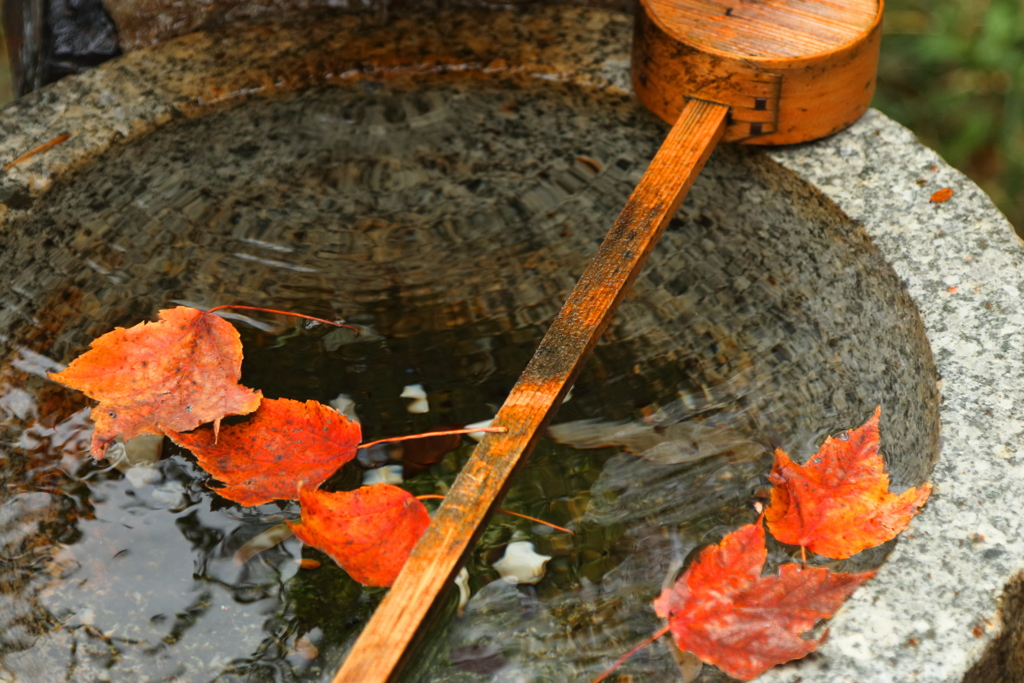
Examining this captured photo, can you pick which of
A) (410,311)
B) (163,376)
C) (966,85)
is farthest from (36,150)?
(966,85)

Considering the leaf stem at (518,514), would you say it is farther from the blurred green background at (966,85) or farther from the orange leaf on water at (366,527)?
the blurred green background at (966,85)

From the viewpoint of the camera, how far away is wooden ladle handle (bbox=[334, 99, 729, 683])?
975 mm

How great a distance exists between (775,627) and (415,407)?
76cm

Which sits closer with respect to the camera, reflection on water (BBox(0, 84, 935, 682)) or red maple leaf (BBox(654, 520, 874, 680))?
red maple leaf (BBox(654, 520, 874, 680))

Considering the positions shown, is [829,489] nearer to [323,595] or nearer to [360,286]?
[323,595]

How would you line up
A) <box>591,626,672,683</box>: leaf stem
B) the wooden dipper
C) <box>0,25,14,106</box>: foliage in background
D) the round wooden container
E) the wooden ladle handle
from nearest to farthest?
the wooden ladle handle, <box>591,626,672,683</box>: leaf stem, the wooden dipper, the round wooden container, <box>0,25,14,106</box>: foliage in background

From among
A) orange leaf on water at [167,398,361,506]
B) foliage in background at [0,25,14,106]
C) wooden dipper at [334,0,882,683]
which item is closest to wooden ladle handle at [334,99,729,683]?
wooden dipper at [334,0,882,683]

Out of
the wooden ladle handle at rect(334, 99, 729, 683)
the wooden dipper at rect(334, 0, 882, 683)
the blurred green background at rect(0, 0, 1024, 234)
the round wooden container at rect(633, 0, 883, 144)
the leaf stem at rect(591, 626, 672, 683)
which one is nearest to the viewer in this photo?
the wooden ladle handle at rect(334, 99, 729, 683)

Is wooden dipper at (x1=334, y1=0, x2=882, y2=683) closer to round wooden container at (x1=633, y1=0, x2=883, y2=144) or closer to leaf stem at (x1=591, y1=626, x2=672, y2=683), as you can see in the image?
round wooden container at (x1=633, y1=0, x2=883, y2=144)

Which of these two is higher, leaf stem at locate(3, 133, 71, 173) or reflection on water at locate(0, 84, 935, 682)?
leaf stem at locate(3, 133, 71, 173)

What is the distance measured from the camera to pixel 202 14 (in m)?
2.00

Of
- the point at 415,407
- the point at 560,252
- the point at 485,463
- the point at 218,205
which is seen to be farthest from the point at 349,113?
the point at 485,463

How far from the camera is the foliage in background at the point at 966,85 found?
2.93 m

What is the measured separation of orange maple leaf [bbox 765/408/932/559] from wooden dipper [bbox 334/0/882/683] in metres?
0.40
